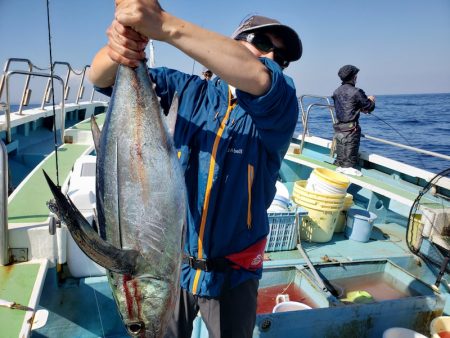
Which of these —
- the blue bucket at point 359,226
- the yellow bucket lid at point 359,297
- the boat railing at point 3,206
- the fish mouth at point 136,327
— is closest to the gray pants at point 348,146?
the blue bucket at point 359,226

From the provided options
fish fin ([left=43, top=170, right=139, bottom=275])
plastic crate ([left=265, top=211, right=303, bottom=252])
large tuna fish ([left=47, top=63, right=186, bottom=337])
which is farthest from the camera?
plastic crate ([left=265, top=211, right=303, bottom=252])

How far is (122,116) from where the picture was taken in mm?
1412

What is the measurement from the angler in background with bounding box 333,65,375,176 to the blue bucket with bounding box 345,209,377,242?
1.69 metres

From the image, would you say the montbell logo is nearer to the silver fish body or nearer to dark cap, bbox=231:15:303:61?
the silver fish body

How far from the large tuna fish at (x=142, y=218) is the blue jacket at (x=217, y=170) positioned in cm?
37

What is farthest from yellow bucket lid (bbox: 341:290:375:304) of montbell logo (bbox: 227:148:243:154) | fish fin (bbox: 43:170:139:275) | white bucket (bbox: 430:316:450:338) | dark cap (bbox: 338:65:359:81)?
dark cap (bbox: 338:65:359:81)

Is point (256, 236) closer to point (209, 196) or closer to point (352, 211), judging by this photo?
point (209, 196)

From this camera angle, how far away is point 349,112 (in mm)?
6543

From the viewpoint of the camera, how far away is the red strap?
5.85 ft

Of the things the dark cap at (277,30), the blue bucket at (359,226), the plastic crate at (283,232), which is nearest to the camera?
the dark cap at (277,30)

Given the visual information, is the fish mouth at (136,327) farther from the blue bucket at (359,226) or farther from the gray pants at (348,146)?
the gray pants at (348,146)

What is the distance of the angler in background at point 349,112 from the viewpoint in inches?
257

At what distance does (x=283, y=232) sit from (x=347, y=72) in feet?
12.4

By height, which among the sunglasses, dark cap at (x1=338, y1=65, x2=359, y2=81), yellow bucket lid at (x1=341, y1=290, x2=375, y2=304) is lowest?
yellow bucket lid at (x1=341, y1=290, x2=375, y2=304)
